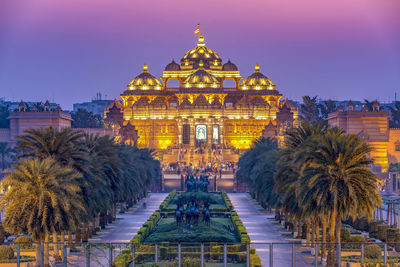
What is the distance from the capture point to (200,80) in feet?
479

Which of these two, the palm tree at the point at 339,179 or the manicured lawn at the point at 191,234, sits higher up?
the palm tree at the point at 339,179

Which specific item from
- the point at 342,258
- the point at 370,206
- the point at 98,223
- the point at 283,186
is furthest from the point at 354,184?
the point at 98,223

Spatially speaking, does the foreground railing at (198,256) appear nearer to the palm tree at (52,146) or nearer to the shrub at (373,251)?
the shrub at (373,251)

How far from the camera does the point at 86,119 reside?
521 feet

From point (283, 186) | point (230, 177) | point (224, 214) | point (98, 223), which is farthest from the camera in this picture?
point (230, 177)

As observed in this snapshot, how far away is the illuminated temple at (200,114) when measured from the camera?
13875cm

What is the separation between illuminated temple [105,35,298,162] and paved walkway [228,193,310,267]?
44332 mm

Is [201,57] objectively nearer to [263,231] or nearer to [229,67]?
[229,67]

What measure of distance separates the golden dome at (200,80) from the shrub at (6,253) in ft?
350

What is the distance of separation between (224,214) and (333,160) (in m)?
27.0

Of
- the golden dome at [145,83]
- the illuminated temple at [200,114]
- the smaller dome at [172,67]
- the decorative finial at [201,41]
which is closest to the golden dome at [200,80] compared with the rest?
the illuminated temple at [200,114]

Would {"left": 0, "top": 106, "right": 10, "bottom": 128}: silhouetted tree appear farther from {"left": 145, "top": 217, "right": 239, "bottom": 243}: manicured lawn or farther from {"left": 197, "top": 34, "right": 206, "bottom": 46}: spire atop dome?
{"left": 145, "top": 217, "right": 239, "bottom": 243}: manicured lawn

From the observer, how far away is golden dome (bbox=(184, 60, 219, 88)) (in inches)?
5738

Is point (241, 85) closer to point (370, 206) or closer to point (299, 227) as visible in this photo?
point (299, 227)
